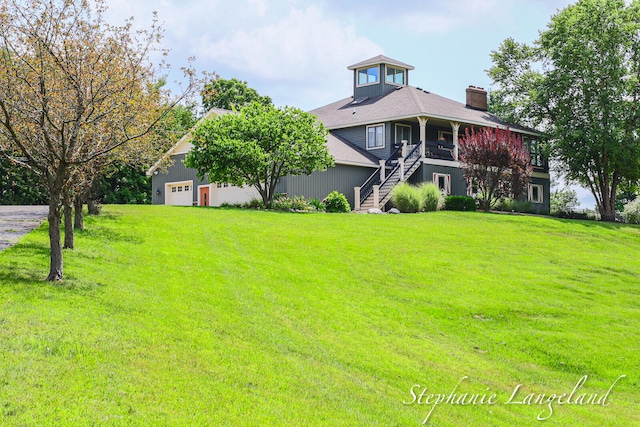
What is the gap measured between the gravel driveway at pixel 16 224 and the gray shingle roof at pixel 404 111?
64.3ft

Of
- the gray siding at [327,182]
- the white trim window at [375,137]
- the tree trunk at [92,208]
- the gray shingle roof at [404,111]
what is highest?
the gray shingle roof at [404,111]

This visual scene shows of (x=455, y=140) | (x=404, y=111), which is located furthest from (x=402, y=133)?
(x=455, y=140)

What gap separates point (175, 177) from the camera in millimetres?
39219

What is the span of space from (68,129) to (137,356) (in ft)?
19.6

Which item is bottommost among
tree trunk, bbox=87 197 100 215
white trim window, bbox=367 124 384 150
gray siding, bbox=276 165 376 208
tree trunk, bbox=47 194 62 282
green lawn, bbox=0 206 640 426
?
green lawn, bbox=0 206 640 426

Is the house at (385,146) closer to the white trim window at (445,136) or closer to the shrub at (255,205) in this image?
the white trim window at (445,136)

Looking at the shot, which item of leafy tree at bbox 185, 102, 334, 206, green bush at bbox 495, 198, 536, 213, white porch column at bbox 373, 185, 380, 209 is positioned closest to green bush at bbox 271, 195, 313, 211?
leafy tree at bbox 185, 102, 334, 206

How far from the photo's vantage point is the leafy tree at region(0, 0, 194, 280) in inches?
468

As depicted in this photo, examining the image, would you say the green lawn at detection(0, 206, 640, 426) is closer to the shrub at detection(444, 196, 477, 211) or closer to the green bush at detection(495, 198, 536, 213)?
the shrub at detection(444, 196, 477, 211)

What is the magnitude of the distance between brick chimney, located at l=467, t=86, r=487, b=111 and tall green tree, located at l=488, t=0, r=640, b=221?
163 inches

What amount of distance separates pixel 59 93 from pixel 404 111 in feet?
84.1

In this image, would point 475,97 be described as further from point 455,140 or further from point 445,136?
point 455,140

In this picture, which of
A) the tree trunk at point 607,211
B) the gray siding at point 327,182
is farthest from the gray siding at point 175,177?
the tree trunk at point 607,211

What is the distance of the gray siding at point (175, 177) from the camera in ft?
123
